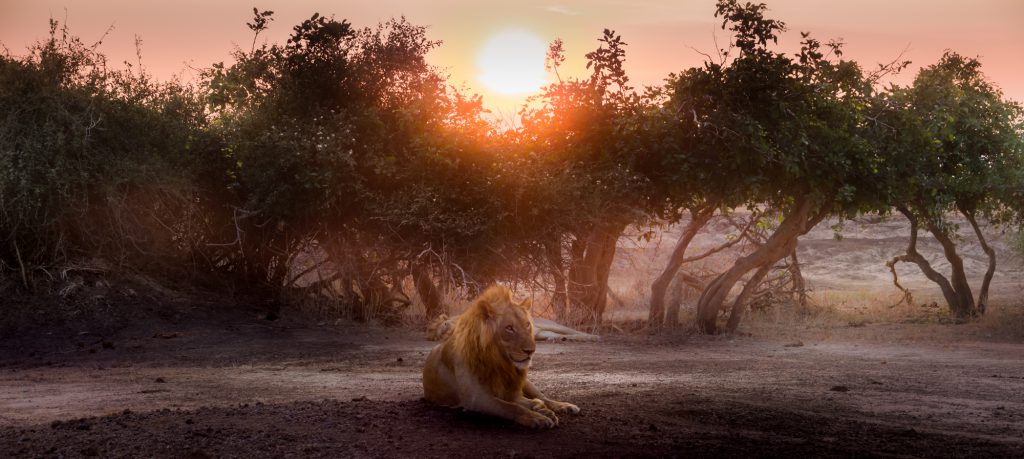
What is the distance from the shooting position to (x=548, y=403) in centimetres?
862

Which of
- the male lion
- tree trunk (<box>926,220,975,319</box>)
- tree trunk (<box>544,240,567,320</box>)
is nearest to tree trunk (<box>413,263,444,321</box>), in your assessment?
tree trunk (<box>544,240,567,320</box>)

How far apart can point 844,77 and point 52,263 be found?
48.2 feet

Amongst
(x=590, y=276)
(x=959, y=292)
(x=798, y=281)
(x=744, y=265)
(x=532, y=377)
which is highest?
(x=744, y=265)

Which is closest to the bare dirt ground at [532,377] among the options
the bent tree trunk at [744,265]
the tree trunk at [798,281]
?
the bent tree trunk at [744,265]

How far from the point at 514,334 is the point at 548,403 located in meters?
1.10

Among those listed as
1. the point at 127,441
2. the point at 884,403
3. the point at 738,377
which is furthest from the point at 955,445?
the point at 127,441

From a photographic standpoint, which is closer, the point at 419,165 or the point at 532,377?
the point at 532,377

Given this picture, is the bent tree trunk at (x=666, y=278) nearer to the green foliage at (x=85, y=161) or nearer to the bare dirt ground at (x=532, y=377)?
the bare dirt ground at (x=532, y=377)

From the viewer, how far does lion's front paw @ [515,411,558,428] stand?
312 inches

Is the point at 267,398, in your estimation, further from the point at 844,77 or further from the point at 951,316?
the point at 951,316

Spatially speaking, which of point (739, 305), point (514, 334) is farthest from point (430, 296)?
point (514, 334)

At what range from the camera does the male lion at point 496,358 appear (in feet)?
25.6

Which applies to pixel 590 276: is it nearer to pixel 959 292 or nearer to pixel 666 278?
pixel 666 278

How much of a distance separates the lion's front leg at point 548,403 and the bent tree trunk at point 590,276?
11.6 m
